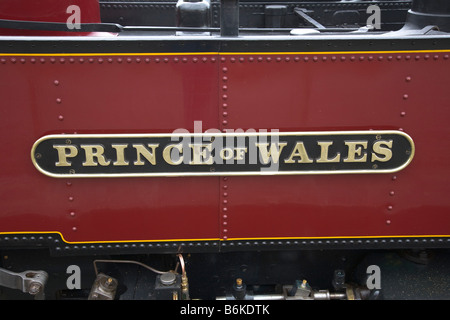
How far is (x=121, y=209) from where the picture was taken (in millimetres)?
2076

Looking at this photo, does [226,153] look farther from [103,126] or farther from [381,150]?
[381,150]

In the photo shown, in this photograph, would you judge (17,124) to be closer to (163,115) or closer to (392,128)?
(163,115)

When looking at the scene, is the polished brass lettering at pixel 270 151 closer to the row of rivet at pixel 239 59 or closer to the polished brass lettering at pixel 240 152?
the polished brass lettering at pixel 240 152

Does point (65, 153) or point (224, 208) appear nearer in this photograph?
point (65, 153)

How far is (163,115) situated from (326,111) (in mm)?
697

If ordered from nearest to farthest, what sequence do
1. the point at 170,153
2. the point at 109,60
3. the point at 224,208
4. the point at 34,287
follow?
the point at 109,60
the point at 170,153
the point at 224,208
the point at 34,287

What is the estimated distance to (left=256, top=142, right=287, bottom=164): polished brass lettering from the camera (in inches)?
77.7

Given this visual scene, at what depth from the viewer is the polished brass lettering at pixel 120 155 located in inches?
77.3

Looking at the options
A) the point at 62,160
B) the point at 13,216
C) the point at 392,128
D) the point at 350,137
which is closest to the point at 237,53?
the point at 350,137

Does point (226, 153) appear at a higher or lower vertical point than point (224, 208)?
higher

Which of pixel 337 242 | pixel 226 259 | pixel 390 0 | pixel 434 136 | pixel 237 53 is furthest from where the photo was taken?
pixel 390 0

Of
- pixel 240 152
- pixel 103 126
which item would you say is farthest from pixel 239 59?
pixel 103 126

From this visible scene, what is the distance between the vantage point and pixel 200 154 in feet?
6.49

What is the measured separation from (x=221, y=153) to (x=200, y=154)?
0.09 metres
